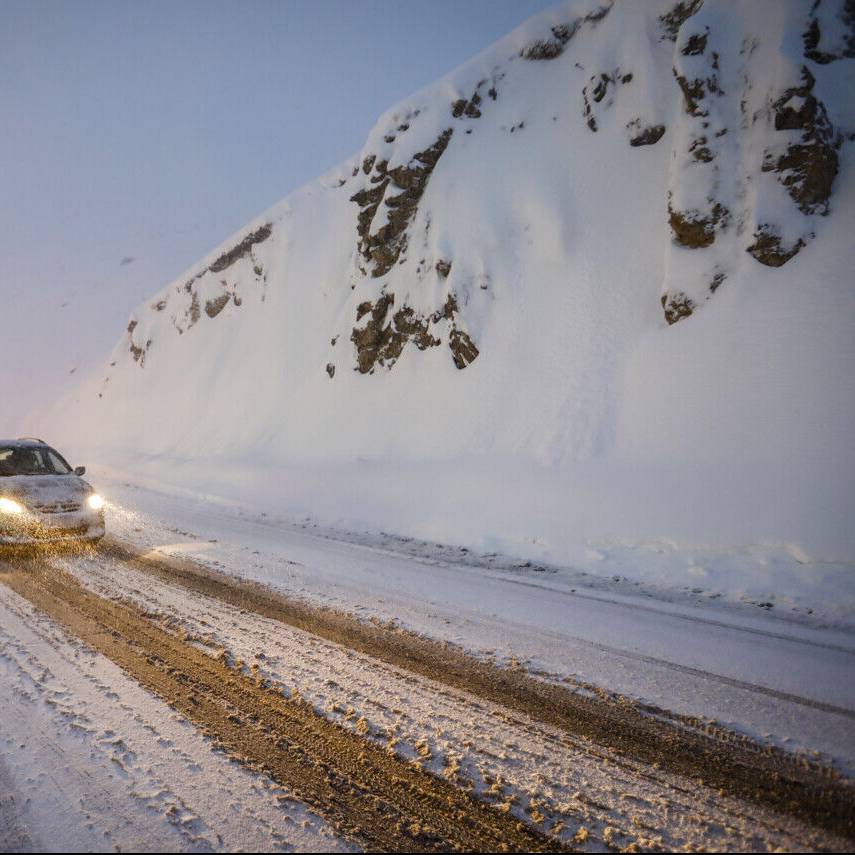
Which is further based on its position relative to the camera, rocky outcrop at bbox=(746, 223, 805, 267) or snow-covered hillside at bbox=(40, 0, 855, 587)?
rocky outcrop at bbox=(746, 223, 805, 267)

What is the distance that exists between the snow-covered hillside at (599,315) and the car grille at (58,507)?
4.80 m

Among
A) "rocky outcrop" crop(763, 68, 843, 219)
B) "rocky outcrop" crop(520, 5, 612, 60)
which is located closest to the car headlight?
"rocky outcrop" crop(763, 68, 843, 219)

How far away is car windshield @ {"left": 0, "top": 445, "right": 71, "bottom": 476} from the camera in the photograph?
7.02m

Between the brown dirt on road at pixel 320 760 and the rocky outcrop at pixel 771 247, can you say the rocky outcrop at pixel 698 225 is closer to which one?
the rocky outcrop at pixel 771 247

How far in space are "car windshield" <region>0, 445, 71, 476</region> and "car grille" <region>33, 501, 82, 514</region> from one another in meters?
1.08

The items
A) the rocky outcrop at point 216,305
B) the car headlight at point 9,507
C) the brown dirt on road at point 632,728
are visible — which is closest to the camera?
the brown dirt on road at point 632,728

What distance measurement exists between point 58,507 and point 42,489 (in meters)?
0.43

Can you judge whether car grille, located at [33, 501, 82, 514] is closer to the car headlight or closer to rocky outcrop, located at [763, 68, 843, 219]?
the car headlight

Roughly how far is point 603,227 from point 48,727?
1679cm

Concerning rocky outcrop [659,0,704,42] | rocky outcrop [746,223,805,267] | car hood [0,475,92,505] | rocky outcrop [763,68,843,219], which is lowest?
car hood [0,475,92,505]

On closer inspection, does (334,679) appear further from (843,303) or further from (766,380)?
(843,303)

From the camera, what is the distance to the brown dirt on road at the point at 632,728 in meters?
2.12

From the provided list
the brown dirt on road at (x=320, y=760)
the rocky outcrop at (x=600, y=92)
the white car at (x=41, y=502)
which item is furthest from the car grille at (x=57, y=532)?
the rocky outcrop at (x=600, y=92)

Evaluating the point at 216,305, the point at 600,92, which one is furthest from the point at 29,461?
the point at 216,305
